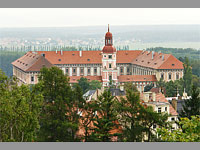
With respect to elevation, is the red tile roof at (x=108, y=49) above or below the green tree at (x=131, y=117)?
above

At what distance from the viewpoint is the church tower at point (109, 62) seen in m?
37.2

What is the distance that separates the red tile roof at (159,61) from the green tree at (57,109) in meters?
27.1

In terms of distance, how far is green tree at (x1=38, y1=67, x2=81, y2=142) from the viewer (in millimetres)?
13000

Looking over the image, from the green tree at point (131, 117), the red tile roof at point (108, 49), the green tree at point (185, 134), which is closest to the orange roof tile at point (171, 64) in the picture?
the red tile roof at point (108, 49)

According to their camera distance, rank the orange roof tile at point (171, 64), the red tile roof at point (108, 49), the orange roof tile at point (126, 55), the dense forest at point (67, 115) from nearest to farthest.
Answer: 1. the dense forest at point (67, 115)
2. the orange roof tile at point (171, 64)
3. the red tile roof at point (108, 49)
4. the orange roof tile at point (126, 55)

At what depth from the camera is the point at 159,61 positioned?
1665 inches

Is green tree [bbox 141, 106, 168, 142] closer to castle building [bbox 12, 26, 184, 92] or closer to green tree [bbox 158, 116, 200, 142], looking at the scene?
green tree [bbox 158, 116, 200, 142]

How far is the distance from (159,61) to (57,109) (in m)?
29.4

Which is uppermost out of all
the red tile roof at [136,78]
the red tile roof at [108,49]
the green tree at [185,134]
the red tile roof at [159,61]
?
the red tile roof at [108,49]

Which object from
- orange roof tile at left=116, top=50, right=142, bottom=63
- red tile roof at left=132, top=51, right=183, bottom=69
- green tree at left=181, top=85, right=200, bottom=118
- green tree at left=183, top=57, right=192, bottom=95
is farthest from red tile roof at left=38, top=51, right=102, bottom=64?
green tree at left=181, top=85, right=200, bottom=118

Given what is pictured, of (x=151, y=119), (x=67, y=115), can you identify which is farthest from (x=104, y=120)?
(x=67, y=115)

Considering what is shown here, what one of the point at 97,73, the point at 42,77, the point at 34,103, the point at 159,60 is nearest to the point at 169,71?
the point at 159,60

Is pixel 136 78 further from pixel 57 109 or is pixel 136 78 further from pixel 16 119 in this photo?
pixel 16 119

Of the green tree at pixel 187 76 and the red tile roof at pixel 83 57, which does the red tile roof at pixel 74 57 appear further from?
the green tree at pixel 187 76
